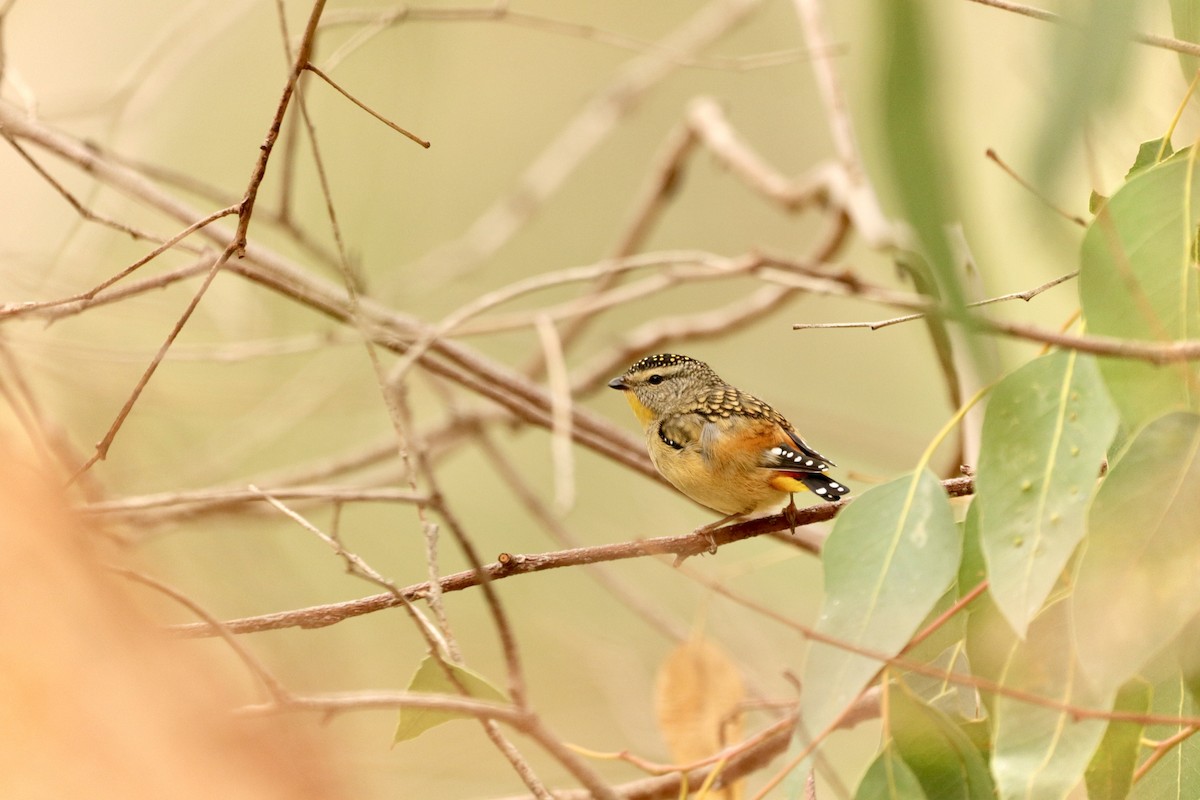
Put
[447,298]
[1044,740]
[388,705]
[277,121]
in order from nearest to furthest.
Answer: [388,705] < [277,121] < [1044,740] < [447,298]

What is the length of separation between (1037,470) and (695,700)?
0.73 m

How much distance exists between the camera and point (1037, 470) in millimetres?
1135

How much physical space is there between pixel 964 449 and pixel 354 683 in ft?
4.09

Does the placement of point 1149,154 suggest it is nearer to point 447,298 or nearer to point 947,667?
point 947,667

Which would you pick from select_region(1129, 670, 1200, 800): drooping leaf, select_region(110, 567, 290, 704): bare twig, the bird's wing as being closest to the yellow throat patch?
the bird's wing

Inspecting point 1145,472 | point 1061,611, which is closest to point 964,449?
point 1061,611

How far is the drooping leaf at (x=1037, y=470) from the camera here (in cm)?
105

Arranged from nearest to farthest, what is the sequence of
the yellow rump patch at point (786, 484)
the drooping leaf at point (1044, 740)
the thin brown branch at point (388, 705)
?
the thin brown branch at point (388, 705) → the drooping leaf at point (1044, 740) → the yellow rump patch at point (786, 484)

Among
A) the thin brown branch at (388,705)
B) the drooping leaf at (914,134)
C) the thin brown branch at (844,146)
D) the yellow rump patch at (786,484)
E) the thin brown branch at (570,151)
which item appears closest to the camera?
the drooping leaf at (914,134)

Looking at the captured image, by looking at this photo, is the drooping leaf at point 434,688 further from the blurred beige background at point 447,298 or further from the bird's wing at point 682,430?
→ the bird's wing at point 682,430

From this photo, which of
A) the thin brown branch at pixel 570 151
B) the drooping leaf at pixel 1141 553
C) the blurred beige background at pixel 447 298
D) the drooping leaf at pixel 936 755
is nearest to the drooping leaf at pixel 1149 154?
the blurred beige background at pixel 447 298

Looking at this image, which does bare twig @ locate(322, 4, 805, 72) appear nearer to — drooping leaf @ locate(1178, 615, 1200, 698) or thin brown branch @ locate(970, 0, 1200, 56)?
thin brown branch @ locate(970, 0, 1200, 56)

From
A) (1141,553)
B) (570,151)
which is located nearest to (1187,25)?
(1141,553)

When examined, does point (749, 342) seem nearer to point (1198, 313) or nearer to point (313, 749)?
point (1198, 313)
